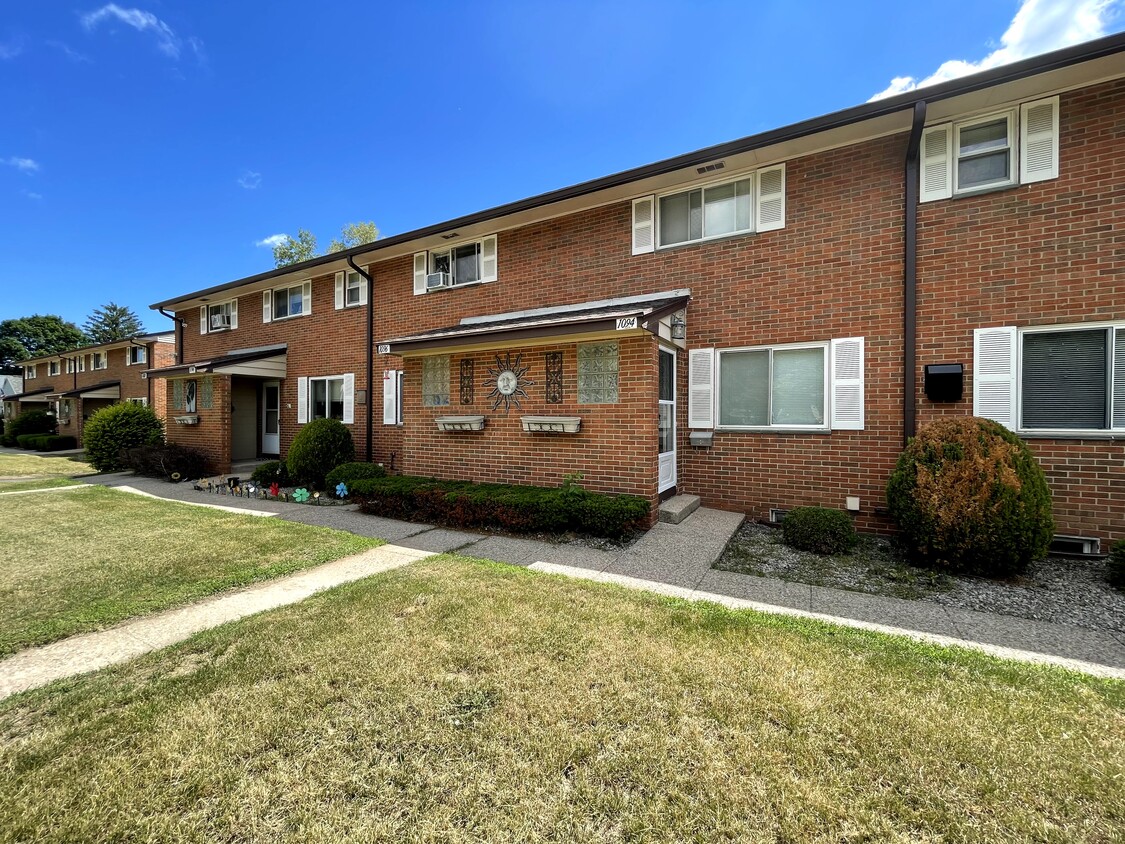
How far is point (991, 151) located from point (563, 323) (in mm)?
6198

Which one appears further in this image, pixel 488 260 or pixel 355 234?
pixel 355 234

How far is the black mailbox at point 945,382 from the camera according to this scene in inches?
236

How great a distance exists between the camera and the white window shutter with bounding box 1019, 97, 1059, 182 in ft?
18.7

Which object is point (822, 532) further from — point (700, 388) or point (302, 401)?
point (302, 401)

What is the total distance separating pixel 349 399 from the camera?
1177 centimetres

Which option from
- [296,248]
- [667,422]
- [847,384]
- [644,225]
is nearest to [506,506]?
[667,422]

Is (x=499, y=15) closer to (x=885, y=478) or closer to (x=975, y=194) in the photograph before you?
(x=975, y=194)

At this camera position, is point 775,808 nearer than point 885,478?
Yes

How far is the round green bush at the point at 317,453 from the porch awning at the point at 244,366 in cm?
353

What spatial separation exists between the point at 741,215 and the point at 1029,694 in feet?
23.1

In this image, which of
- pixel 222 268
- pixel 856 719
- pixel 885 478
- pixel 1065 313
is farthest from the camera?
pixel 222 268

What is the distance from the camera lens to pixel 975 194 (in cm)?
607

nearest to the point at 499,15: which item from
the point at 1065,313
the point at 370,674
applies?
the point at 1065,313

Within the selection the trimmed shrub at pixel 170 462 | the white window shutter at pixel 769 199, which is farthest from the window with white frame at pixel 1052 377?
the trimmed shrub at pixel 170 462
